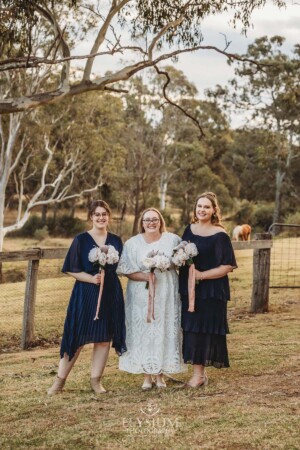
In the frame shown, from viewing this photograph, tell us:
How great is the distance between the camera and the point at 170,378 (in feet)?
21.8

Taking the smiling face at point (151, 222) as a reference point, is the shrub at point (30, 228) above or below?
above

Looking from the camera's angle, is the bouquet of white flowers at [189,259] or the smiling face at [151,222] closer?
the bouquet of white flowers at [189,259]

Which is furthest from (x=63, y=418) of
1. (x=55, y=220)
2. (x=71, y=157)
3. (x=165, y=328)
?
(x=55, y=220)

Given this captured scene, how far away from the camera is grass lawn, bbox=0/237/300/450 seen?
4680 millimetres

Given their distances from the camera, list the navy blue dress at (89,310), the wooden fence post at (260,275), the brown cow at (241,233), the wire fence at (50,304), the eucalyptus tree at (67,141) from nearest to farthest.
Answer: the navy blue dress at (89,310) → the wire fence at (50,304) → the wooden fence post at (260,275) → the brown cow at (241,233) → the eucalyptus tree at (67,141)

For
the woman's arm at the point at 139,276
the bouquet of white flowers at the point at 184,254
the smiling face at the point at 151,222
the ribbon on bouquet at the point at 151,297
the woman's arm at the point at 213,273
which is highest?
the smiling face at the point at 151,222

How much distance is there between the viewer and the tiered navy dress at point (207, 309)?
20.3 ft

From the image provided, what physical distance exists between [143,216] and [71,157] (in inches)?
1065

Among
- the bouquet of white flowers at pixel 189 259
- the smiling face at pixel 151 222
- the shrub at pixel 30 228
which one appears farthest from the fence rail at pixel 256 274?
the shrub at pixel 30 228

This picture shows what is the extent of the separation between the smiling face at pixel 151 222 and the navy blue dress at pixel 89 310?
0.37 m

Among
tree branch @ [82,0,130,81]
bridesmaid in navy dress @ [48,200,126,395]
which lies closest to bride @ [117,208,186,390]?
bridesmaid in navy dress @ [48,200,126,395]

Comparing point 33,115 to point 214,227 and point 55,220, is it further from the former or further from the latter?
point 214,227

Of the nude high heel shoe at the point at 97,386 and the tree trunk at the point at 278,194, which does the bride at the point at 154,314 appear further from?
the tree trunk at the point at 278,194

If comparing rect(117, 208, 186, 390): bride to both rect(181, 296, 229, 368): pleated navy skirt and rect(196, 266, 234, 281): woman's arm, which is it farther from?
rect(196, 266, 234, 281): woman's arm
